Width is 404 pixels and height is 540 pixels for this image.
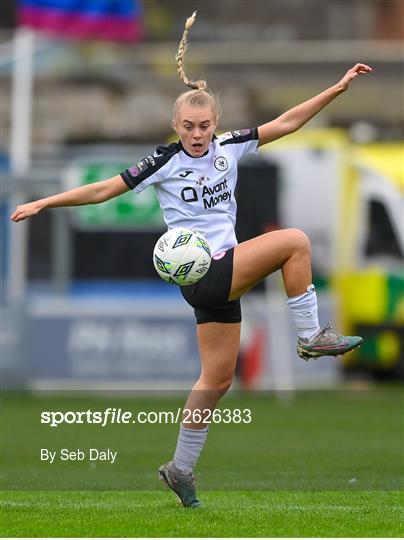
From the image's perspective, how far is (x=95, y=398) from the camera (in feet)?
54.5

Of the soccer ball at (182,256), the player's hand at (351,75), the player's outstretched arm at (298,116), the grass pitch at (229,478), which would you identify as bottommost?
the grass pitch at (229,478)

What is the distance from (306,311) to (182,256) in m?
0.74

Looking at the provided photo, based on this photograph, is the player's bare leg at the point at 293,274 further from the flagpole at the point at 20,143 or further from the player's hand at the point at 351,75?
the flagpole at the point at 20,143

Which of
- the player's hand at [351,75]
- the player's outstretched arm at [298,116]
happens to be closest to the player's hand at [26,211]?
the player's outstretched arm at [298,116]

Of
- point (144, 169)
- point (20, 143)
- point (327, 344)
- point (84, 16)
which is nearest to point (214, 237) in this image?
point (144, 169)

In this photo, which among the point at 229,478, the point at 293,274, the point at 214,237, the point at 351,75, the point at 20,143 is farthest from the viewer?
the point at 20,143

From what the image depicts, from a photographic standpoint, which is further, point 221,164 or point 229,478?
point 229,478

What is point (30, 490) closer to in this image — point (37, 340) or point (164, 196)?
point (164, 196)

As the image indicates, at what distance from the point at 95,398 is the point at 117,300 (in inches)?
84.0

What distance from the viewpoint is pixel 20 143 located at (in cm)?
1883

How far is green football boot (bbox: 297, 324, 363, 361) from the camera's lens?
7441 millimetres

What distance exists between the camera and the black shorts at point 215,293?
24.3ft

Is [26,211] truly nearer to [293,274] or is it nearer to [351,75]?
[293,274]

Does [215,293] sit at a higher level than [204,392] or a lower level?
higher
